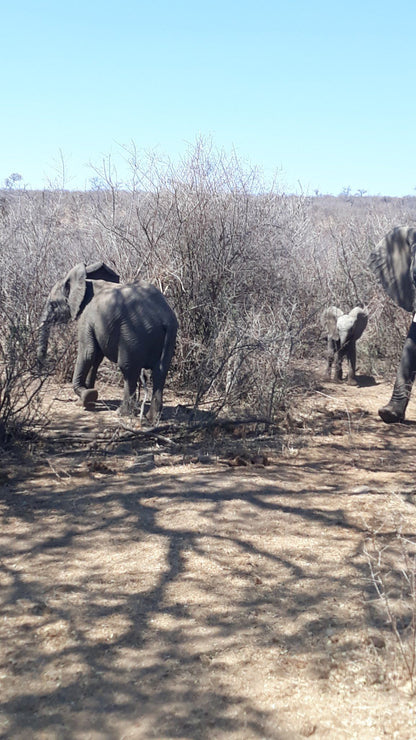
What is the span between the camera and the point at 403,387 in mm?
8273

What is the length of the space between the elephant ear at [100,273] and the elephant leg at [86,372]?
920 millimetres

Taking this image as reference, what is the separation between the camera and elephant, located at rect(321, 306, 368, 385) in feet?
34.4

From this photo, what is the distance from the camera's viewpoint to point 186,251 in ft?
33.7

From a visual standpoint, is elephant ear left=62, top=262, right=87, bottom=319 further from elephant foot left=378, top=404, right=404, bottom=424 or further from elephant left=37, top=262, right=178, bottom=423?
elephant foot left=378, top=404, right=404, bottom=424

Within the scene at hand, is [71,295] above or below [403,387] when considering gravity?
above

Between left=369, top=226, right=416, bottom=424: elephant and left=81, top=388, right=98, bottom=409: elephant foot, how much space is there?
10.7ft

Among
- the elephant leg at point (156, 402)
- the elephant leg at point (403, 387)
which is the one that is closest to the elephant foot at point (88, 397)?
the elephant leg at point (156, 402)

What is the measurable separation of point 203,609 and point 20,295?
21.9 ft

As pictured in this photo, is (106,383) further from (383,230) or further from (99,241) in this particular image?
(383,230)

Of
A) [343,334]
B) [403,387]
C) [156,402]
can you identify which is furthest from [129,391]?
[343,334]

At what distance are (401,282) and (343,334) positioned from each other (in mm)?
1641

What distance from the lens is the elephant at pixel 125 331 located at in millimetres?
7773

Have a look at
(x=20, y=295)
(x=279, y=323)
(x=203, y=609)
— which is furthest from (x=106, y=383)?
(x=203, y=609)

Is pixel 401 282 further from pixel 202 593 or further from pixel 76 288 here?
pixel 202 593
